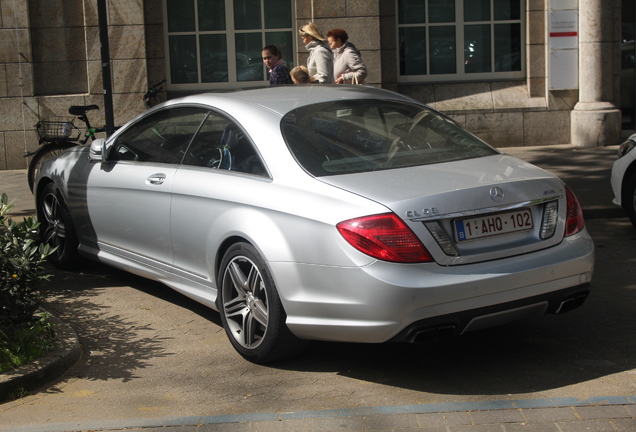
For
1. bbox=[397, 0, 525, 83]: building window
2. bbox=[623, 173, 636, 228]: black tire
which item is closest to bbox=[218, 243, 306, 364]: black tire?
bbox=[623, 173, 636, 228]: black tire

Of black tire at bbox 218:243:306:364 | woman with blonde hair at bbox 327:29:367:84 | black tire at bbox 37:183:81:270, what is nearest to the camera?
black tire at bbox 218:243:306:364

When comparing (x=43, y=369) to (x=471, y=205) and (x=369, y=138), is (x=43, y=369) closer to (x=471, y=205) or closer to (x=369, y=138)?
(x=369, y=138)

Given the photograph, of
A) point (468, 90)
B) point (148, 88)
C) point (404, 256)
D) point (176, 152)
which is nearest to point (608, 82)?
point (468, 90)

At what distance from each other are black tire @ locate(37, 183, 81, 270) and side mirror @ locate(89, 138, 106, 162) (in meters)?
0.65

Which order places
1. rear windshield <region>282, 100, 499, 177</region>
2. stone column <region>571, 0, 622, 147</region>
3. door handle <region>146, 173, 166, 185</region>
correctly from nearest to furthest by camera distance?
1. rear windshield <region>282, 100, 499, 177</region>
2. door handle <region>146, 173, 166, 185</region>
3. stone column <region>571, 0, 622, 147</region>

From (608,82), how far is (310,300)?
10720 mm

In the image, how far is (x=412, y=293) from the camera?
4.07m

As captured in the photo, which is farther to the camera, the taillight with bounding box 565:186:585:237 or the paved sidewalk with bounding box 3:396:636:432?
the taillight with bounding box 565:186:585:237

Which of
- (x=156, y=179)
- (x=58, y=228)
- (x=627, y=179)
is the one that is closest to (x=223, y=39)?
(x=58, y=228)

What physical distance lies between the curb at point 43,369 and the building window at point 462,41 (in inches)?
394

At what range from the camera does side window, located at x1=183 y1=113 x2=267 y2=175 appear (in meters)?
4.99

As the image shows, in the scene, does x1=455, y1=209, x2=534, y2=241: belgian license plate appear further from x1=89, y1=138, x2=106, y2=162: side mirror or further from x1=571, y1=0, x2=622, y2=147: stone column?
x1=571, y1=0, x2=622, y2=147: stone column

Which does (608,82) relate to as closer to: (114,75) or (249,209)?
(114,75)

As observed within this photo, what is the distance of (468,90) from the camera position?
46.2 feet
